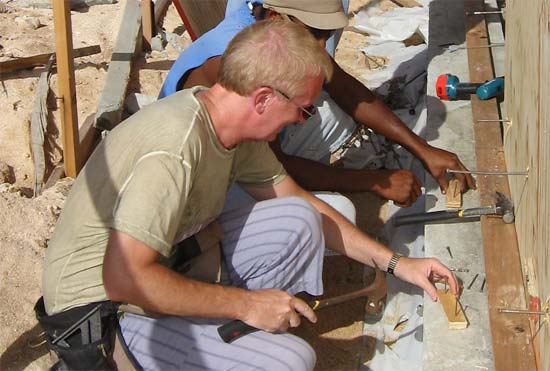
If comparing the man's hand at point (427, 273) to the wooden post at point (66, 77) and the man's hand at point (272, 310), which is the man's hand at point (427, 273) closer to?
the man's hand at point (272, 310)

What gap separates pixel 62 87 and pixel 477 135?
2163mm

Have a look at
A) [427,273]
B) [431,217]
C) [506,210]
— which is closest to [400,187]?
[431,217]

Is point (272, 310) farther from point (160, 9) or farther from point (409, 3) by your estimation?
point (409, 3)

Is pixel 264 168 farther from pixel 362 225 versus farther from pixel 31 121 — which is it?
pixel 31 121

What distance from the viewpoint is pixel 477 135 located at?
402cm

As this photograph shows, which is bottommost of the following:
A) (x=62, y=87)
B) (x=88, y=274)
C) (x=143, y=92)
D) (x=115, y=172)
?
(x=143, y=92)

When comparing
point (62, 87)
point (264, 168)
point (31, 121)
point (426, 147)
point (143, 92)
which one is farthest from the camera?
point (143, 92)

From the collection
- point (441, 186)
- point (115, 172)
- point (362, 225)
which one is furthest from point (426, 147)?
point (115, 172)

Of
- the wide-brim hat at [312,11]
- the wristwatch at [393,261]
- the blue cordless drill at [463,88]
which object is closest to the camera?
the wristwatch at [393,261]

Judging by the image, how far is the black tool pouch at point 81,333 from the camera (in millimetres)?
2668

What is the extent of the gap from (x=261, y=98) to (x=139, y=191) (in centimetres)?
49

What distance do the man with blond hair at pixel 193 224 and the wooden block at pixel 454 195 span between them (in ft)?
2.38

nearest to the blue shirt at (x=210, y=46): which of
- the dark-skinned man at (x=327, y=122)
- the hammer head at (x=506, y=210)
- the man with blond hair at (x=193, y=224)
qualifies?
the dark-skinned man at (x=327, y=122)

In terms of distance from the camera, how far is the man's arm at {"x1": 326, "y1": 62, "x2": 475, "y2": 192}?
367 cm
